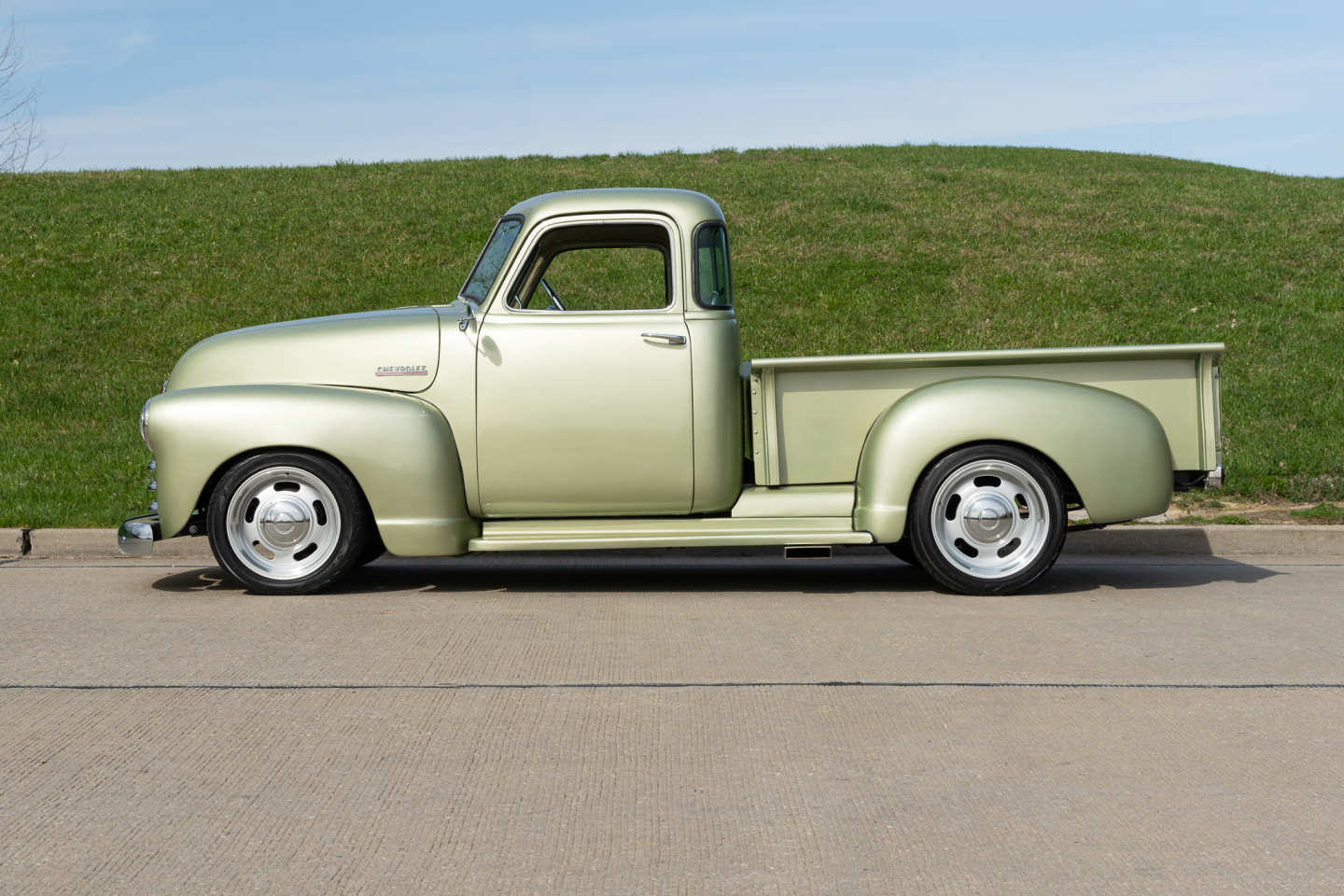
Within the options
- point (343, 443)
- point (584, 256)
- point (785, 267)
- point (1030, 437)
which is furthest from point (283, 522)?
point (785, 267)

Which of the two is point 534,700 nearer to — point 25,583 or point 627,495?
point 627,495

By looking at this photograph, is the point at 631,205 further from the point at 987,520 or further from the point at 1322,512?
the point at 1322,512

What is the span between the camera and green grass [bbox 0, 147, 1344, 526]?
1405 centimetres

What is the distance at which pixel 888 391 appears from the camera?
7719mm

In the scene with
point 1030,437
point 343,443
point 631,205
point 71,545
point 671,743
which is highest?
point 631,205

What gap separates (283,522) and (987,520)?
375 centimetres

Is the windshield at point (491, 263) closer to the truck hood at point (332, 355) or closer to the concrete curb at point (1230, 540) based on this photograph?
the truck hood at point (332, 355)

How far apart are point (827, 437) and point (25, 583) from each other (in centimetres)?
465

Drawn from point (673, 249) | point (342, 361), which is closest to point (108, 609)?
point (342, 361)

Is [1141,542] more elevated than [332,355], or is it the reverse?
[332,355]

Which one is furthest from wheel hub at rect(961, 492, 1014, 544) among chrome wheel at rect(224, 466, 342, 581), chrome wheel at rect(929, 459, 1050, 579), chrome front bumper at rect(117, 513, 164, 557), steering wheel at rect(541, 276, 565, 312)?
chrome front bumper at rect(117, 513, 164, 557)

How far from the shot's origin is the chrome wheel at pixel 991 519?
7.57 meters

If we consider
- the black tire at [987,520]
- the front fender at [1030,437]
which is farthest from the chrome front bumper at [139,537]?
the black tire at [987,520]

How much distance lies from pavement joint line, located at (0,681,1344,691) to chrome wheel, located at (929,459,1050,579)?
202 centimetres
